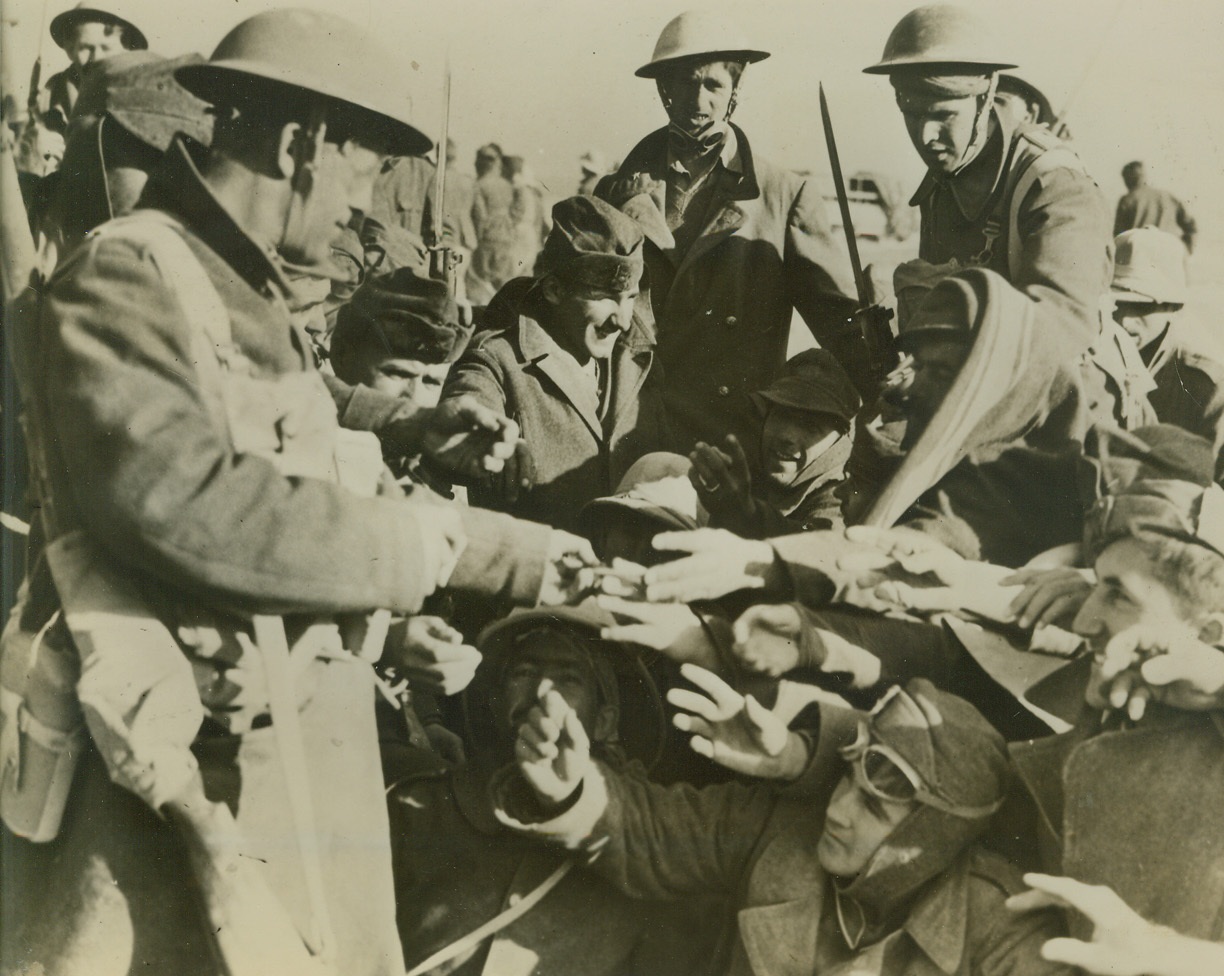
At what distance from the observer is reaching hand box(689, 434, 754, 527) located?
5062 mm

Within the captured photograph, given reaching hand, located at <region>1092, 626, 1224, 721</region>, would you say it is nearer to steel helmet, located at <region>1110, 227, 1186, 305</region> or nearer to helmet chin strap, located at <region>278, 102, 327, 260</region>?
steel helmet, located at <region>1110, 227, 1186, 305</region>

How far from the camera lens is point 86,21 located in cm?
510

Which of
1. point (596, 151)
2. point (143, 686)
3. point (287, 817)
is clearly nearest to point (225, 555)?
point (143, 686)

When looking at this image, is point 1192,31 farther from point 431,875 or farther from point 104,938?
point 104,938

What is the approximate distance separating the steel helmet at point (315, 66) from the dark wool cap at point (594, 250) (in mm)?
556

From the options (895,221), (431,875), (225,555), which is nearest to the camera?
(225,555)

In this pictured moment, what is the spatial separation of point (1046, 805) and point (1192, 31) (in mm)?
2849

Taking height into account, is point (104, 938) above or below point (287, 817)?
below

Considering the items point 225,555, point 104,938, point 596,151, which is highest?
point 596,151

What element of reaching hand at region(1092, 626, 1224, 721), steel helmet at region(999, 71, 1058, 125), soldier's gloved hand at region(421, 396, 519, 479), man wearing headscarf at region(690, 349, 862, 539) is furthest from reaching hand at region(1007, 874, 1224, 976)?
steel helmet at region(999, 71, 1058, 125)

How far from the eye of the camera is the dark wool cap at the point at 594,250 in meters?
5.00

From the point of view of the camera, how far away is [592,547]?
4984 mm

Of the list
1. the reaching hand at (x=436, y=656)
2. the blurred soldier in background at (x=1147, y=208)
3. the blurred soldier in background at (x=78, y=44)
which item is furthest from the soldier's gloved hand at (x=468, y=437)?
the blurred soldier in background at (x=1147, y=208)

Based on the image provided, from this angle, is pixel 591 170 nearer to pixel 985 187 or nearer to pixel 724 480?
pixel 724 480
